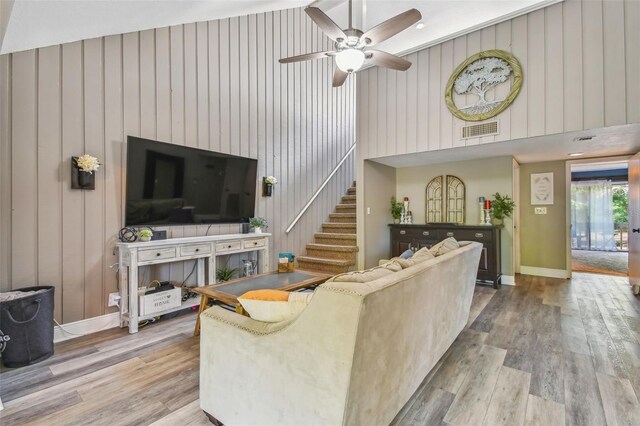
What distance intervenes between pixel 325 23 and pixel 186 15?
1.83 m

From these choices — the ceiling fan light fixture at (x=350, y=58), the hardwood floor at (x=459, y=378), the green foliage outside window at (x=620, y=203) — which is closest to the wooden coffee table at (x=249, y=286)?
the hardwood floor at (x=459, y=378)

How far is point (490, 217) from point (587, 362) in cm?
284

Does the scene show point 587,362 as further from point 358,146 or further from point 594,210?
point 594,210

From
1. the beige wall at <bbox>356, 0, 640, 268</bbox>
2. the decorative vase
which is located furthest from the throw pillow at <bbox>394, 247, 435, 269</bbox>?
the decorative vase

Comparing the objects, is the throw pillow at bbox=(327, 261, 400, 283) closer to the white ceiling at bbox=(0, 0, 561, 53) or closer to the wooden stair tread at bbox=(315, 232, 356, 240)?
the white ceiling at bbox=(0, 0, 561, 53)

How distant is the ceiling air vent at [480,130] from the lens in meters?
3.91

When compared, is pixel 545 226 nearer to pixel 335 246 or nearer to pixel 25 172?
pixel 335 246

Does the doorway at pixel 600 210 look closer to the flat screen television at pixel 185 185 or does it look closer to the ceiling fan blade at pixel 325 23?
Answer: the ceiling fan blade at pixel 325 23

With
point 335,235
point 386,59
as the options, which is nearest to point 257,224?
point 335,235

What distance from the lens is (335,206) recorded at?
6195 millimetres

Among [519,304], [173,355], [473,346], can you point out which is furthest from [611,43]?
[173,355]

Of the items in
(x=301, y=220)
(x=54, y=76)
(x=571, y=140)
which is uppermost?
(x=54, y=76)

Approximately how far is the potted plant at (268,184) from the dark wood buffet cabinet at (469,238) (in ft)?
7.67

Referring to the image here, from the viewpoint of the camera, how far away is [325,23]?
2.56m
